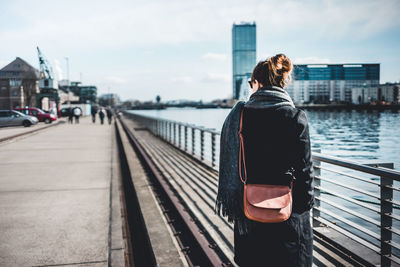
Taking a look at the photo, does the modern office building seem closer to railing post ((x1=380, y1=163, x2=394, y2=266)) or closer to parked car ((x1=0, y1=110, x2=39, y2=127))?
parked car ((x1=0, y1=110, x2=39, y2=127))

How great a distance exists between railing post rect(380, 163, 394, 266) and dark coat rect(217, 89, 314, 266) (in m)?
1.52

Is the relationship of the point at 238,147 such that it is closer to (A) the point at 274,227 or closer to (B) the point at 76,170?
(A) the point at 274,227

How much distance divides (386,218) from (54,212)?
481 cm

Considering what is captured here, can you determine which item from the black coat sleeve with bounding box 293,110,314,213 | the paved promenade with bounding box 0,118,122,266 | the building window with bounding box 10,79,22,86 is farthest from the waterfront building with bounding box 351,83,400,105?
the building window with bounding box 10,79,22,86

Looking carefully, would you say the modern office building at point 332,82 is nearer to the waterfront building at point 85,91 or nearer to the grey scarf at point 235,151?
the grey scarf at point 235,151

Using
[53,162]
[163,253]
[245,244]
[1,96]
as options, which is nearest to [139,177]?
[53,162]

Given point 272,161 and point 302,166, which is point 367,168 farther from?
point 272,161

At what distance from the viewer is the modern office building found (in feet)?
294

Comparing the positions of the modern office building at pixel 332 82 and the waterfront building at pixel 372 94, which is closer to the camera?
the waterfront building at pixel 372 94

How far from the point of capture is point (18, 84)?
214 feet

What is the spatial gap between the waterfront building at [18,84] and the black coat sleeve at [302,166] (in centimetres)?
6977

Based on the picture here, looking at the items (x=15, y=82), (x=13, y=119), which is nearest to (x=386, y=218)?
(x=13, y=119)

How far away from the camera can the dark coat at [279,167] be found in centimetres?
206

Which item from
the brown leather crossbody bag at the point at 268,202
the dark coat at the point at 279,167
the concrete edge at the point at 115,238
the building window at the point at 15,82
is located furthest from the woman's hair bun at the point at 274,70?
the building window at the point at 15,82
